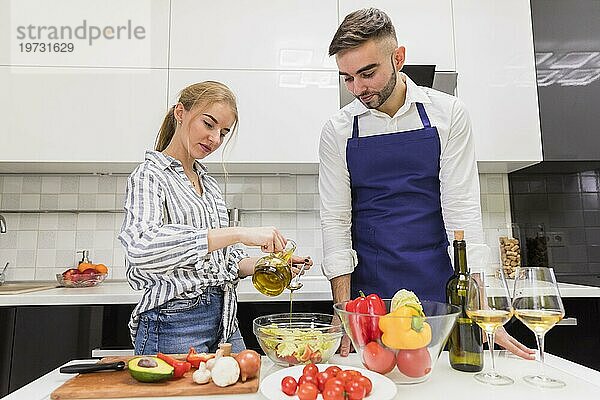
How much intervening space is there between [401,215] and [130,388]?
0.86 metres

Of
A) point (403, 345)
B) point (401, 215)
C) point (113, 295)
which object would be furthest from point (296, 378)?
point (113, 295)

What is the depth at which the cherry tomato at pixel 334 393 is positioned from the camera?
2.31ft

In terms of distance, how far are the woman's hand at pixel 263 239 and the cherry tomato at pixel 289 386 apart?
1.17 ft

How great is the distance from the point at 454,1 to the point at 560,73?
58 centimetres

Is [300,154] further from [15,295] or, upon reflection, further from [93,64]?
[15,295]

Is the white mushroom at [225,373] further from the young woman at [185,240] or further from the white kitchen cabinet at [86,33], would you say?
the white kitchen cabinet at [86,33]

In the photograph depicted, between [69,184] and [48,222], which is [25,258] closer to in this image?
[48,222]

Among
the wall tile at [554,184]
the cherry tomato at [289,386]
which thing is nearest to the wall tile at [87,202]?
the cherry tomato at [289,386]

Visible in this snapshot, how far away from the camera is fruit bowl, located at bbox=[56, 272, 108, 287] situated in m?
2.10

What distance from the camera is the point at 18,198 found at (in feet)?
7.86

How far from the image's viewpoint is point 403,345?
0.82 meters

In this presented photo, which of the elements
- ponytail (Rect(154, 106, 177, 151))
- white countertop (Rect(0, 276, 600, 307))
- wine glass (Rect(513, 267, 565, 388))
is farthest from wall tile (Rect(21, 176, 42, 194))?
wine glass (Rect(513, 267, 565, 388))

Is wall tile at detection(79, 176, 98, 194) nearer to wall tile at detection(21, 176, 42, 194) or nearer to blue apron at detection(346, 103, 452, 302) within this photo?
wall tile at detection(21, 176, 42, 194)

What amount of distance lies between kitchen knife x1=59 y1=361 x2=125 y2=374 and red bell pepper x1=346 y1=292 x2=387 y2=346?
43cm
